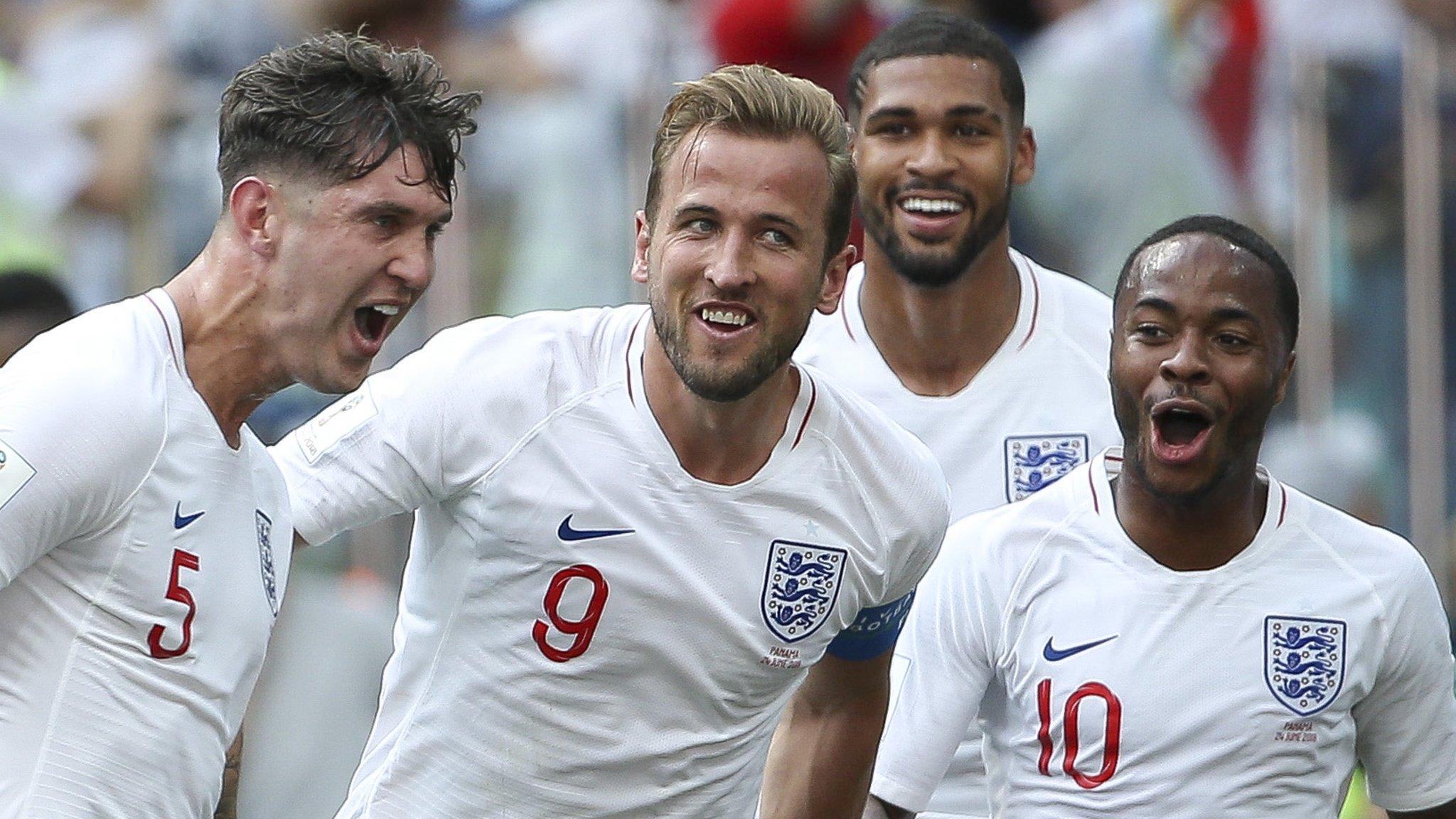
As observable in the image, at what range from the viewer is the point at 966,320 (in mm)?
5031

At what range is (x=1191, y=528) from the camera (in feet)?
13.8

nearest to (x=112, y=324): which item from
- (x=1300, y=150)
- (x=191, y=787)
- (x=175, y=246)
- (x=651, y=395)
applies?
(x=191, y=787)

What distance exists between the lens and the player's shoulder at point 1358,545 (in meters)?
4.14

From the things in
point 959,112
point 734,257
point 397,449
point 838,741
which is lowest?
point 838,741

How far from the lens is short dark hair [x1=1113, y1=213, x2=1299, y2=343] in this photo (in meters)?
4.18

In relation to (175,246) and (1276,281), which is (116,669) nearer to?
(1276,281)

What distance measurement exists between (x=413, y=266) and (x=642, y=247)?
531 mm

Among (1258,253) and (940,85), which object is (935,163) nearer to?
(940,85)

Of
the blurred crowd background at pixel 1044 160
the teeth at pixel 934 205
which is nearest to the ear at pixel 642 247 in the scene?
the teeth at pixel 934 205

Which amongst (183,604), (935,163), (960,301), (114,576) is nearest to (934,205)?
(935,163)

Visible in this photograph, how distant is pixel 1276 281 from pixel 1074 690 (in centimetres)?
87

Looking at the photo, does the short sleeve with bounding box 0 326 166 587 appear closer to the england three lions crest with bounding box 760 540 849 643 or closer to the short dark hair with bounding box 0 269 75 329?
the england three lions crest with bounding box 760 540 849 643

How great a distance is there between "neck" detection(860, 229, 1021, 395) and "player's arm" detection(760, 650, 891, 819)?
85 cm

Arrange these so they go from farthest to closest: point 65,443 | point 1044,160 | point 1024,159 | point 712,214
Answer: point 1044,160, point 1024,159, point 712,214, point 65,443
